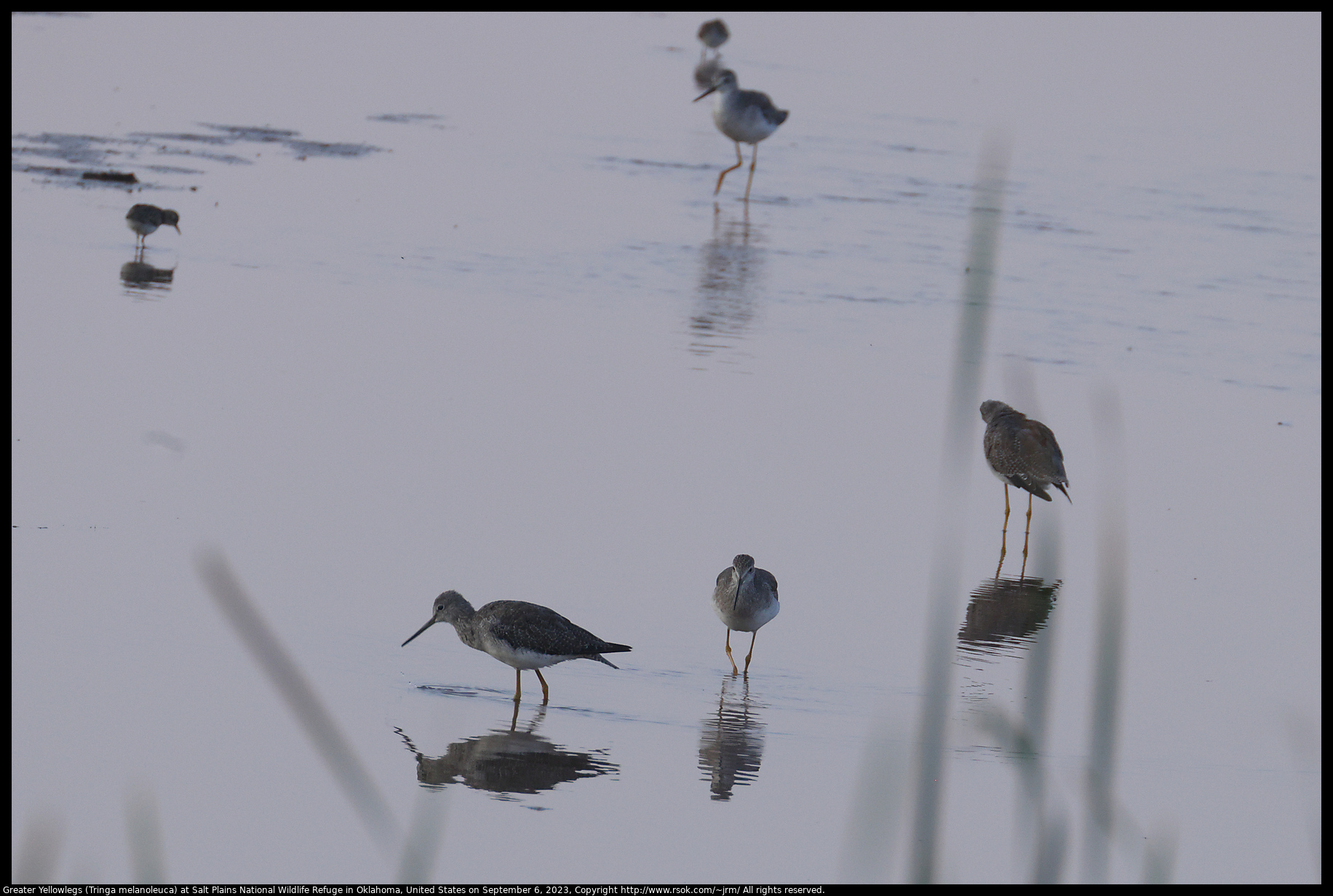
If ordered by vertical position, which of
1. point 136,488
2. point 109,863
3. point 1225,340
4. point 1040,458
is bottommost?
point 109,863

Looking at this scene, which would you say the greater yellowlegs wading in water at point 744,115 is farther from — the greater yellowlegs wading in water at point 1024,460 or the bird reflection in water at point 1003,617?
the bird reflection in water at point 1003,617

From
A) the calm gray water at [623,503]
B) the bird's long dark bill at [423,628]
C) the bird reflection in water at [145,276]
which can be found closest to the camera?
the calm gray water at [623,503]

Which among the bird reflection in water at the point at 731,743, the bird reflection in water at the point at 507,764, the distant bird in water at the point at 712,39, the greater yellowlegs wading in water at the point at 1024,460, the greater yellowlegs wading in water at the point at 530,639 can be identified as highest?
the distant bird in water at the point at 712,39

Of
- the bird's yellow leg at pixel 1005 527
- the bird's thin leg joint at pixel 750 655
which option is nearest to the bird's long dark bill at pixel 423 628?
the bird's thin leg joint at pixel 750 655

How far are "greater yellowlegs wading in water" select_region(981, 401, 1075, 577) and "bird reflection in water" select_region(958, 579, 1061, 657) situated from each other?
0.42m

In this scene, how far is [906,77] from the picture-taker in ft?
117

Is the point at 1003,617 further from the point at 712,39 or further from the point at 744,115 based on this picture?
the point at 712,39

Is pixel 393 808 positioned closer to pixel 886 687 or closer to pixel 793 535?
pixel 886 687

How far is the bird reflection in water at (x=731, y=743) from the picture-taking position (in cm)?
602

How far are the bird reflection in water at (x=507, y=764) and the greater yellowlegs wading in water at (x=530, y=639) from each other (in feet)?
1.31

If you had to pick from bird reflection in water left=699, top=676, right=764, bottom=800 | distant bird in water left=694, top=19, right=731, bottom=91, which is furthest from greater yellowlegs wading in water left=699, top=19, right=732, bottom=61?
bird reflection in water left=699, top=676, right=764, bottom=800

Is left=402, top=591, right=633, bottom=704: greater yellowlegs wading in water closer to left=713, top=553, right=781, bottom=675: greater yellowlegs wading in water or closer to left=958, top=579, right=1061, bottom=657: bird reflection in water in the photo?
left=713, top=553, right=781, bottom=675: greater yellowlegs wading in water
